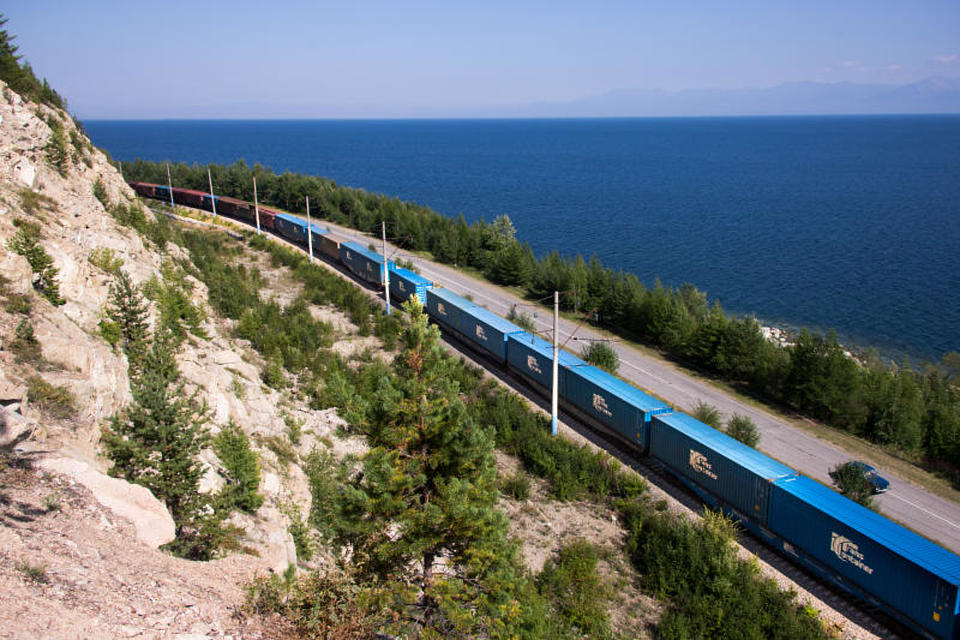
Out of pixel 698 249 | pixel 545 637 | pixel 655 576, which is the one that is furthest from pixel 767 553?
pixel 698 249

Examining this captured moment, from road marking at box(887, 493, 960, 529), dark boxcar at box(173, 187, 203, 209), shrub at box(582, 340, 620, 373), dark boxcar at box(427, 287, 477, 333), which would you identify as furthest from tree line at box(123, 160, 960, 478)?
dark boxcar at box(173, 187, 203, 209)

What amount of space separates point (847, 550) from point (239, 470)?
1733 cm

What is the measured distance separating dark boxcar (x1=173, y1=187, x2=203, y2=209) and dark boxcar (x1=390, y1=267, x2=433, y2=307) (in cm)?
4208

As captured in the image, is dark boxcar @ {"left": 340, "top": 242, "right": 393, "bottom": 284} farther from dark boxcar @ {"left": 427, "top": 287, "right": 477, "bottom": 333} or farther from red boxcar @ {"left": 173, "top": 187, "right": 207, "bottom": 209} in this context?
red boxcar @ {"left": 173, "top": 187, "right": 207, "bottom": 209}

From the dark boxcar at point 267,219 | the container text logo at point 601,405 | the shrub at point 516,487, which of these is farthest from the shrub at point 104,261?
the dark boxcar at point 267,219

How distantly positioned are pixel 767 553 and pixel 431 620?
12.9 metres

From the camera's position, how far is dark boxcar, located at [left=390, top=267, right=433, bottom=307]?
4488cm

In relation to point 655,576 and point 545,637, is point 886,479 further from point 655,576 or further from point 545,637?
point 545,637

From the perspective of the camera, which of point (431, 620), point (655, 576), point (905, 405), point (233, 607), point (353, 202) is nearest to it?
point (233, 607)

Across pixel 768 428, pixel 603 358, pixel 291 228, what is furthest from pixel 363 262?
pixel 768 428

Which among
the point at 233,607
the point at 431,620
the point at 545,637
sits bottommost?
the point at 545,637

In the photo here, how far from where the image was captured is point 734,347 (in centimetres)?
3881

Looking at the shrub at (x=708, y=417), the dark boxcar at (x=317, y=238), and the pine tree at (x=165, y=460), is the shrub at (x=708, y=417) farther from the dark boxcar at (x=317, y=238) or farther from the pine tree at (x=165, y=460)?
the dark boxcar at (x=317, y=238)

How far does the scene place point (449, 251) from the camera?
215 feet
